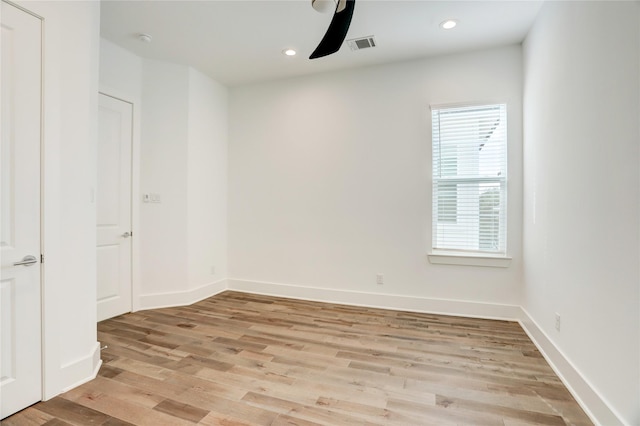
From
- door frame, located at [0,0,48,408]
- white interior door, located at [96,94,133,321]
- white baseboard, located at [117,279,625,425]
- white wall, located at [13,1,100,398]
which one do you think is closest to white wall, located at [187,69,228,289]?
white baseboard, located at [117,279,625,425]

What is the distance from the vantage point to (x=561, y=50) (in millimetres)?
2402

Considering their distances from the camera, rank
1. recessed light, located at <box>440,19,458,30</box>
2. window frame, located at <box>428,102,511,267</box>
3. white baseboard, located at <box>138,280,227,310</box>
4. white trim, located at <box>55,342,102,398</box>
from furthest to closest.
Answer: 1. white baseboard, located at <box>138,280,227,310</box>
2. window frame, located at <box>428,102,511,267</box>
3. recessed light, located at <box>440,19,458,30</box>
4. white trim, located at <box>55,342,102,398</box>

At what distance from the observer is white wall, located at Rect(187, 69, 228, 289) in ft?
13.3

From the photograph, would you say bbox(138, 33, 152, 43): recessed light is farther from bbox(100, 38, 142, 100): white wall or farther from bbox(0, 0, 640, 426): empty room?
bbox(100, 38, 142, 100): white wall

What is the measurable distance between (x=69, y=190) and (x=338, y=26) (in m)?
2.05

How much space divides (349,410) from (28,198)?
7.74 ft

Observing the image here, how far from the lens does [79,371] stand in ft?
7.20

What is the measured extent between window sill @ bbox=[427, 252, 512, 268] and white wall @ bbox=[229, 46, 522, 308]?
0.22 feet

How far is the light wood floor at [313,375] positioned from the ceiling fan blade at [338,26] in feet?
7.09

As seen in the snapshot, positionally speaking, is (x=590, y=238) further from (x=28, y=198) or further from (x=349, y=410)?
(x=28, y=198)

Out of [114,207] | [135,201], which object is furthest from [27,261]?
[135,201]

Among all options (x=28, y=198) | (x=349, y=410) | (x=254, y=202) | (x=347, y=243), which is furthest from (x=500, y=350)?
(x=28, y=198)

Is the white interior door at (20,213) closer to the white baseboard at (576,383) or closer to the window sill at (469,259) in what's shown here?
the white baseboard at (576,383)

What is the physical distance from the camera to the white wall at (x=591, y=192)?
61.8 inches
